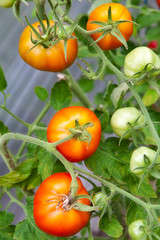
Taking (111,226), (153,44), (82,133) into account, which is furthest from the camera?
(153,44)

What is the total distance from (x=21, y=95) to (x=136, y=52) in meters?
0.94

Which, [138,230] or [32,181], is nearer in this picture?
[138,230]

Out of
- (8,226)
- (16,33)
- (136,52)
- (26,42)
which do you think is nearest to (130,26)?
(136,52)

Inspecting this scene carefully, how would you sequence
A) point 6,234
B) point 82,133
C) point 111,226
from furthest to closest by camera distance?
point 6,234 < point 111,226 < point 82,133

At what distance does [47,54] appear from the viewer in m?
0.58

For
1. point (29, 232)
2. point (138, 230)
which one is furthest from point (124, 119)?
point (29, 232)

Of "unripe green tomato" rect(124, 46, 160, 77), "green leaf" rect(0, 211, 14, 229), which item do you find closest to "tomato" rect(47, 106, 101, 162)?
"unripe green tomato" rect(124, 46, 160, 77)

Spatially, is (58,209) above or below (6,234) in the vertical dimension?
above

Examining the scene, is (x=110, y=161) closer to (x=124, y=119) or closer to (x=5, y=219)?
(x=124, y=119)

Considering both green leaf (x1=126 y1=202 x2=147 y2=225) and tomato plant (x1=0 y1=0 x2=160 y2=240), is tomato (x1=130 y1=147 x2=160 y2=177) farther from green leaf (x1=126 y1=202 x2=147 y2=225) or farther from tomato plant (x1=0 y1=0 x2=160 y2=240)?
green leaf (x1=126 y1=202 x2=147 y2=225)

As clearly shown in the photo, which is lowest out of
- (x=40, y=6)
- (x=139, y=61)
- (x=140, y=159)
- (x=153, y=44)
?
(x=153, y=44)

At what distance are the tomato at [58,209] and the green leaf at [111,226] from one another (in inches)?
2.7

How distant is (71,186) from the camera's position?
52cm

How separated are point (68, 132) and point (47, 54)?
14 cm
